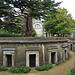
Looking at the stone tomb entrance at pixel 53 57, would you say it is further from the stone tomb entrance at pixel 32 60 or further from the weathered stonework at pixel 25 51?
the stone tomb entrance at pixel 32 60

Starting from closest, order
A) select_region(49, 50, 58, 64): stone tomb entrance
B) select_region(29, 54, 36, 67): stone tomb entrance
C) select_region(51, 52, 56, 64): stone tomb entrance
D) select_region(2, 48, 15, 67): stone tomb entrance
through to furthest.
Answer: select_region(2, 48, 15, 67): stone tomb entrance → select_region(29, 54, 36, 67): stone tomb entrance → select_region(49, 50, 58, 64): stone tomb entrance → select_region(51, 52, 56, 64): stone tomb entrance

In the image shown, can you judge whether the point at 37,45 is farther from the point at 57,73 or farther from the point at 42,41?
the point at 57,73

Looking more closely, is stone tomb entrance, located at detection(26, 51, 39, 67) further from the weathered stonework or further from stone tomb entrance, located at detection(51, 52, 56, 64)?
stone tomb entrance, located at detection(51, 52, 56, 64)

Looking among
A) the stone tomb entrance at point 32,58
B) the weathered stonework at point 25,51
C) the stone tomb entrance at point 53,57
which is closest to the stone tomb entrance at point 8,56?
the weathered stonework at point 25,51

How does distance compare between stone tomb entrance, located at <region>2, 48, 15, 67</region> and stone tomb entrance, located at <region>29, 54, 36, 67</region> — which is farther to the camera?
stone tomb entrance, located at <region>29, 54, 36, 67</region>

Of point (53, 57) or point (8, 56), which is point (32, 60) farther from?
point (53, 57)

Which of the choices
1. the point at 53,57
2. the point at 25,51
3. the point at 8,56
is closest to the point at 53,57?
the point at 53,57

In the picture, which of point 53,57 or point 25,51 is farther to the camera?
point 53,57

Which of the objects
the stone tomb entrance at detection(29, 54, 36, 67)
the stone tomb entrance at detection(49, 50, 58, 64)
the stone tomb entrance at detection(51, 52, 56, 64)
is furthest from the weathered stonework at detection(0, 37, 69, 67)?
the stone tomb entrance at detection(51, 52, 56, 64)

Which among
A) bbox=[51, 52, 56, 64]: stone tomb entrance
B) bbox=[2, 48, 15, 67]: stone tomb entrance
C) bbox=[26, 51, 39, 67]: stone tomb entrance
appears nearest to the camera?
bbox=[2, 48, 15, 67]: stone tomb entrance

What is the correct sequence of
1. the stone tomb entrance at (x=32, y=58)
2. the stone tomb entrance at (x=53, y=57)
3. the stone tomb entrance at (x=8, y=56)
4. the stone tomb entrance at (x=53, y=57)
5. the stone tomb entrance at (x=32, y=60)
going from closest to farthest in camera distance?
the stone tomb entrance at (x=8, y=56), the stone tomb entrance at (x=32, y=58), the stone tomb entrance at (x=32, y=60), the stone tomb entrance at (x=53, y=57), the stone tomb entrance at (x=53, y=57)

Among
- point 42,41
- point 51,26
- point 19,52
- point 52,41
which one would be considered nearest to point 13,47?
point 19,52

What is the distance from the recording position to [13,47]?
10.7m

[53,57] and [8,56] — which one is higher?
[8,56]
